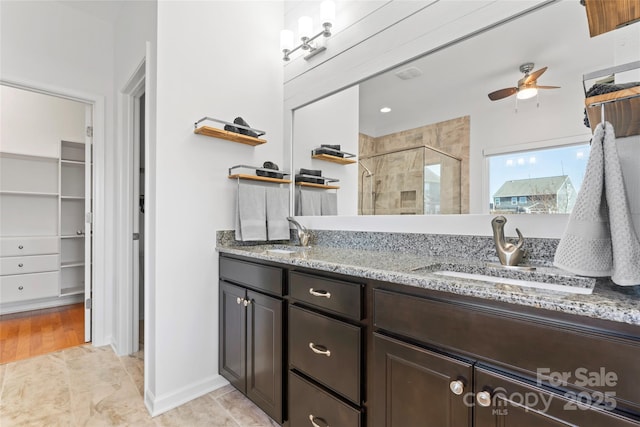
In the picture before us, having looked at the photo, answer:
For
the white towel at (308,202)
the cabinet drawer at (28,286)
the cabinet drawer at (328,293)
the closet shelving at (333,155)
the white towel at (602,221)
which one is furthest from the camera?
the cabinet drawer at (28,286)

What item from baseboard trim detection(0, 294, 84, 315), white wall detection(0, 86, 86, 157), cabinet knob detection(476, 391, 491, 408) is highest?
white wall detection(0, 86, 86, 157)

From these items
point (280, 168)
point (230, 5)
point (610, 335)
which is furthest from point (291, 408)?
point (230, 5)

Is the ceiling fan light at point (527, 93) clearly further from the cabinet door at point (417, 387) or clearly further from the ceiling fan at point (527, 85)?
the cabinet door at point (417, 387)

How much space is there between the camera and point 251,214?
2.04 metres

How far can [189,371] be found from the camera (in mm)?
1832

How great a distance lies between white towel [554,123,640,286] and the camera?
0.75 meters

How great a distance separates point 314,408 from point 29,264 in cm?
372

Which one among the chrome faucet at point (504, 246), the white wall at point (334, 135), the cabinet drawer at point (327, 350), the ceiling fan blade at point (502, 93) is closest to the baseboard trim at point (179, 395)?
the cabinet drawer at point (327, 350)

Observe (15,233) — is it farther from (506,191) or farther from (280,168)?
(506,191)

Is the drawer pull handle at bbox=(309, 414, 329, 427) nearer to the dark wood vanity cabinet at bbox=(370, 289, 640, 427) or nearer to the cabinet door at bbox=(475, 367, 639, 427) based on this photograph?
the dark wood vanity cabinet at bbox=(370, 289, 640, 427)

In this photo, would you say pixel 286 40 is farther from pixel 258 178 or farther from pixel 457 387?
pixel 457 387

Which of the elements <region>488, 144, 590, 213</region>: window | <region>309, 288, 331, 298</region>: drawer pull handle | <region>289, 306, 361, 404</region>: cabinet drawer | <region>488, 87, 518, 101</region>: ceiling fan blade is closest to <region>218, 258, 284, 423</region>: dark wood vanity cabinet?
<region>289, 306, 361, 404</region>: cabinet drawer

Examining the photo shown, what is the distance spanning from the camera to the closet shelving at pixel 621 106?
0.80 meters

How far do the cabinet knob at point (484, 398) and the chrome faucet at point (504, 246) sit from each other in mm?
556
